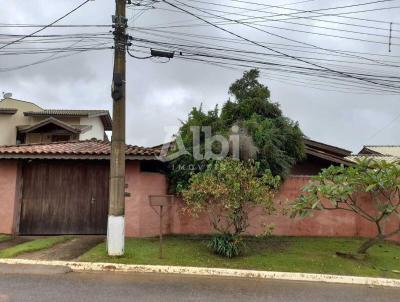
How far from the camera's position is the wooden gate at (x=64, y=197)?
1366cm

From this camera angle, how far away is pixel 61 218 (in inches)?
539

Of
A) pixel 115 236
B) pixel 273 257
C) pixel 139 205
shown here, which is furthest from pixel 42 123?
pixel 273 257

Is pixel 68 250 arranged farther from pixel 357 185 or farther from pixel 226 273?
pixel 357 185

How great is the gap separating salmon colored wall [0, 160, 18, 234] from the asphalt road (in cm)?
527

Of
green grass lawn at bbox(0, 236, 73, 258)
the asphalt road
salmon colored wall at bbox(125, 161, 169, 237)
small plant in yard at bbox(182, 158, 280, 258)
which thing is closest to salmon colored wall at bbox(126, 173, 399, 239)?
salmon colored wall at bbox(125, 161, 169, 237)

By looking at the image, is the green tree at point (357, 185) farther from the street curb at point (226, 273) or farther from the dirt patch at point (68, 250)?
the dirt patch at point (68, 250)

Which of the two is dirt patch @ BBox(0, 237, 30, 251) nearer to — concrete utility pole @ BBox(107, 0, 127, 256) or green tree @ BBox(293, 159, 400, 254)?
concrete utility pole @ BBox(107, 0, 127, 256)

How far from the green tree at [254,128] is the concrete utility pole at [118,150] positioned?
3383 millimetres

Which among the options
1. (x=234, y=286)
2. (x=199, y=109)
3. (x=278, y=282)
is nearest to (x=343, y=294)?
(x=278, y=282)

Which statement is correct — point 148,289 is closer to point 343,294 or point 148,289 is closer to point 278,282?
point 278,282

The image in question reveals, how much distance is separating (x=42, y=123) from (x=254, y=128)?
13453 millimetres

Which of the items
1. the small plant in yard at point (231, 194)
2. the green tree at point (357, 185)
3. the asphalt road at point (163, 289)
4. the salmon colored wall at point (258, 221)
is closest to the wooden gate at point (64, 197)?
the salmon colored wall at point (258, 221)

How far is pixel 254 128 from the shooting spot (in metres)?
13.9

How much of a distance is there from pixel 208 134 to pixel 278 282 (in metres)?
6.02
